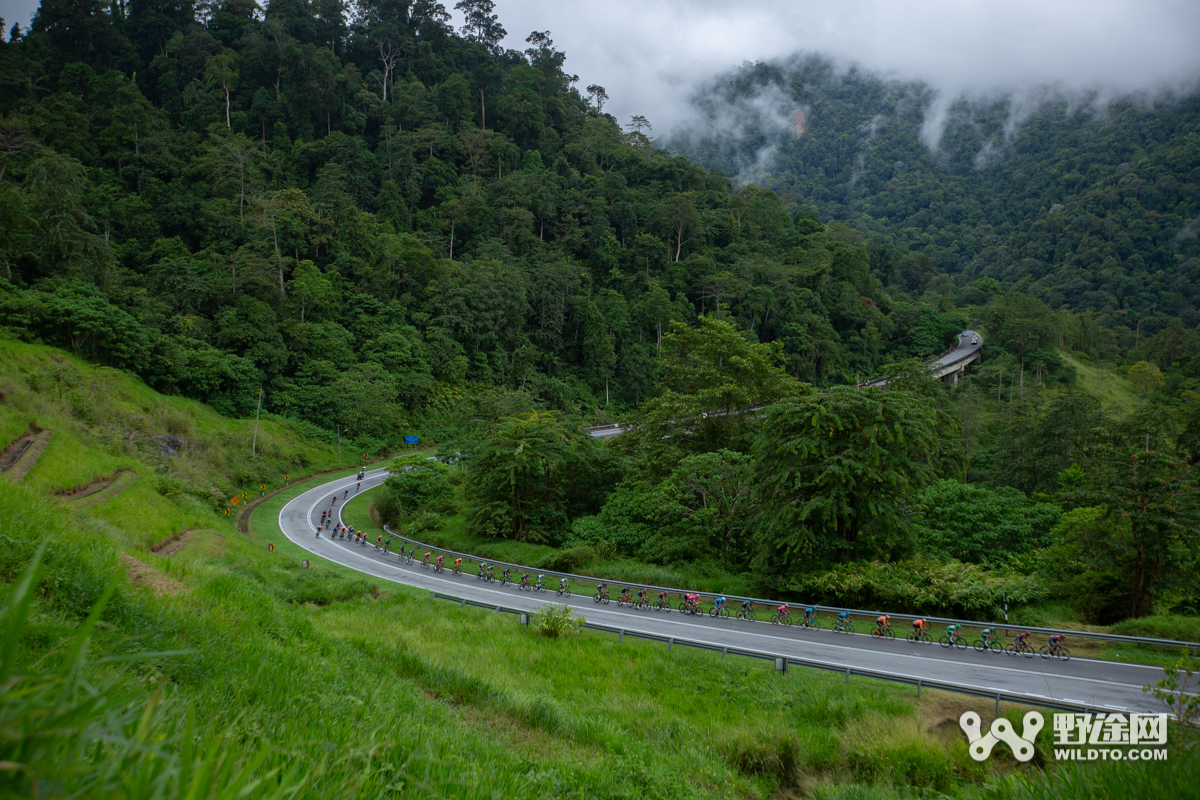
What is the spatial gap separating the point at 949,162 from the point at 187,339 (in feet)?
583

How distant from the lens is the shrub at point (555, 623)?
38.6ft

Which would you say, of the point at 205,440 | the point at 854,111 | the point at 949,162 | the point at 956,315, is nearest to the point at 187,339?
the point at 205,440

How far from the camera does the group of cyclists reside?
1348 centimetres

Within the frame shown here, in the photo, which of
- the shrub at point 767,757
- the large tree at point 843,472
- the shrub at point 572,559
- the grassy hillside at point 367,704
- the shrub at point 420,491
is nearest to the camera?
the grassy hillside at point 367,704

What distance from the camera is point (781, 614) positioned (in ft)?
52.8

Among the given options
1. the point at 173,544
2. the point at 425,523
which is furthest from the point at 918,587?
the point at 425,523

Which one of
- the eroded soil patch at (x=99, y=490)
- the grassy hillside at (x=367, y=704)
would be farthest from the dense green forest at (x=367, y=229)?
the grassy hillside at (x=367, y=704)

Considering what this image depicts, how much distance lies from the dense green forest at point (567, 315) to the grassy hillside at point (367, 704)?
28.5 ft

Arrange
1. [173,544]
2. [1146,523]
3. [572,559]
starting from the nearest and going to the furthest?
[173,544] → [1146,523] → [572,559]

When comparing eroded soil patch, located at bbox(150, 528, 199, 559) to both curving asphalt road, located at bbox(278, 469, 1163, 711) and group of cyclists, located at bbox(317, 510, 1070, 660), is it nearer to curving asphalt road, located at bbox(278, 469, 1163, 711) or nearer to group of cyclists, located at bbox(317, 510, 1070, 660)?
curving asphalt road, located at bbox(278, 469, 1163, 711)

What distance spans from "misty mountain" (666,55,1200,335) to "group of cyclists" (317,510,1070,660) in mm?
83183

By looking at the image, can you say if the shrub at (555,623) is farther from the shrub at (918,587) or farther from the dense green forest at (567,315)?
the shrub at (918,587)

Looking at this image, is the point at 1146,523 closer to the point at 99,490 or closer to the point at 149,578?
the point at 149,578

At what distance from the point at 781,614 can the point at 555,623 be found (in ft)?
24.1
